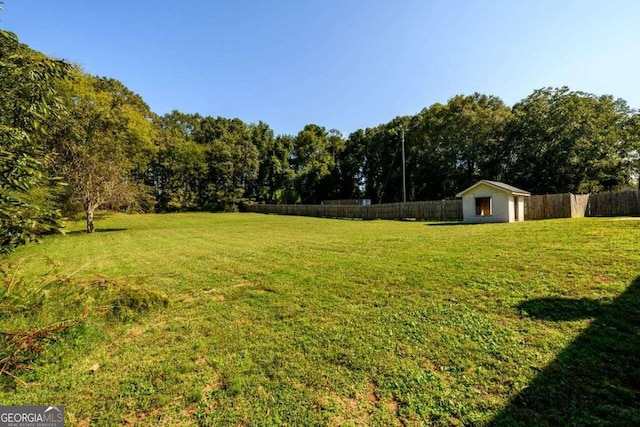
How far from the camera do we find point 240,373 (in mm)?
2674

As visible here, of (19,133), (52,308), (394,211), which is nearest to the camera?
(19,133)

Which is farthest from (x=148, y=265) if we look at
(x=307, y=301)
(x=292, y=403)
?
(x=292, y=403)

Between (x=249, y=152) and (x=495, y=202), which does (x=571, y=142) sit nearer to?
(x=495, y=202)

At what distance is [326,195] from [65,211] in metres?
32.7

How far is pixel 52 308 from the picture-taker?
3758 mm

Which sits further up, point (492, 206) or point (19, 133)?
point (19, 133)

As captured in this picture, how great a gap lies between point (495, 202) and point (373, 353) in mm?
17022

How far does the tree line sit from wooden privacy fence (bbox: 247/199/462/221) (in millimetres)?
10766

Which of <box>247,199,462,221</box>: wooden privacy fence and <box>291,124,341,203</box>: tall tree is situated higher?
<box>291,124,341,203</box>: tall tree

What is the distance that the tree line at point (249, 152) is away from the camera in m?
2.27

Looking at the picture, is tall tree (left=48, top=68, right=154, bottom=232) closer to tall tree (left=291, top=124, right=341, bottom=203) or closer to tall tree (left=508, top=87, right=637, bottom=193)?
tall tree (left=291, top=124, right=341, bottom=203)

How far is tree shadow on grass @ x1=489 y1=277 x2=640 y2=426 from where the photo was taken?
1976mm

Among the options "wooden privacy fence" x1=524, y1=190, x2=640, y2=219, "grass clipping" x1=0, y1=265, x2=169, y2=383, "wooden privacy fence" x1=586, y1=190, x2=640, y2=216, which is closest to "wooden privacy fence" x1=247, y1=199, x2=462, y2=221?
"wooden privacy fence" x1=524, y1=190, x2=640, y2=219

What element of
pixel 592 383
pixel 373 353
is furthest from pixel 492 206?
pixel 373 353
